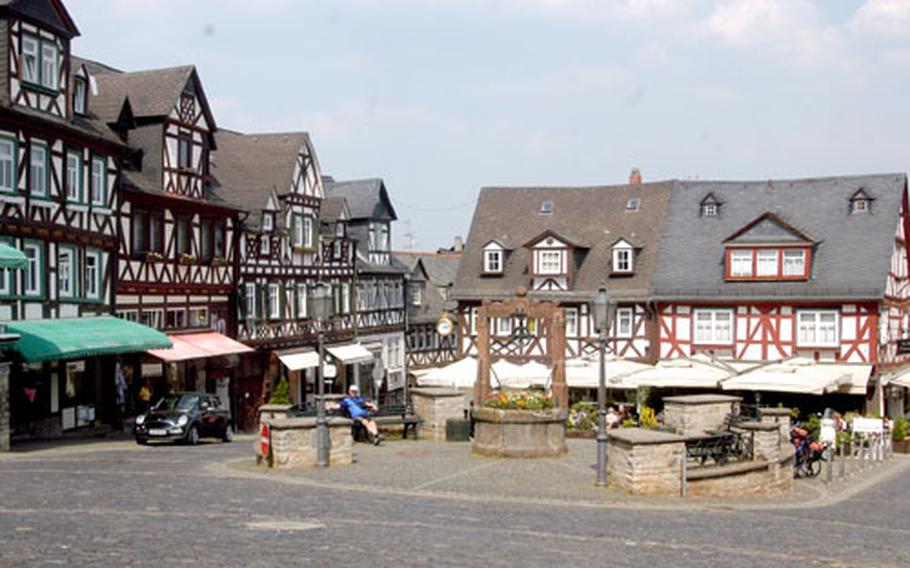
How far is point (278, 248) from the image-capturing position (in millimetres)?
47000

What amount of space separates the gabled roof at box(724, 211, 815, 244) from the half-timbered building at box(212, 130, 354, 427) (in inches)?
682

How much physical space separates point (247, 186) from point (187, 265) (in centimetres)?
662

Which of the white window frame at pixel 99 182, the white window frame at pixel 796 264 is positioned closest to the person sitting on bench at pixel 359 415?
the white window frame at pixel 99 182

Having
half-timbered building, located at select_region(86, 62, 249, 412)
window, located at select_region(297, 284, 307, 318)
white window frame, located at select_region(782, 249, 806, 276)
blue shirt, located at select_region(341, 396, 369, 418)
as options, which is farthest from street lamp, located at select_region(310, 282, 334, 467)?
window, located at select_region(297, 284, 307, 318)

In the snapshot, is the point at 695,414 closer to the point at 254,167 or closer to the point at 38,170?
the point at 38,170

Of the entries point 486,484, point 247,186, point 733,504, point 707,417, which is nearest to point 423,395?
point 707,417

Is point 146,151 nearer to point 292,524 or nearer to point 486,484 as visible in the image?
point 486,484

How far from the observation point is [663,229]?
159ft

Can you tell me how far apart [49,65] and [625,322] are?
25169 millimetres

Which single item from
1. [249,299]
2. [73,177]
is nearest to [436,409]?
[73,177]

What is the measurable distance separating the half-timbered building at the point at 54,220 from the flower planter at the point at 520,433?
11.5m

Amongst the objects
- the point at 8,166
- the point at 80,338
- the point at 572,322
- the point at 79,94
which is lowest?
the point at 572,322

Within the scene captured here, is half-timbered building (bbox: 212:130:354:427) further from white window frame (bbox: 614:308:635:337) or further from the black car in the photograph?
the black car

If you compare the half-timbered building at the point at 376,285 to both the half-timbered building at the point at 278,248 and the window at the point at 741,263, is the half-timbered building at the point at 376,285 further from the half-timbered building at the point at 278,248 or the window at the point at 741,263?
the window at the point at 741,263
